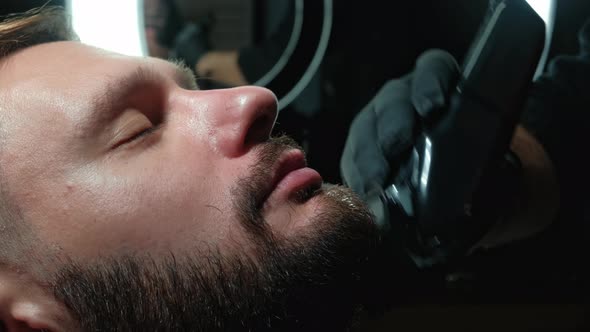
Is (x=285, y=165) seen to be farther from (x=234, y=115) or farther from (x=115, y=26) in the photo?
(x=115, y=26)

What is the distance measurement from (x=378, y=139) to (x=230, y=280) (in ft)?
1.03

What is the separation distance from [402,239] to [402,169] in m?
0.10

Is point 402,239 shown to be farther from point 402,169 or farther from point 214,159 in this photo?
point 214,159

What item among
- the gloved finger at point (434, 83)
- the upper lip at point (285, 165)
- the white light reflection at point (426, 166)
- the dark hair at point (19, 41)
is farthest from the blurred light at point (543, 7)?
the dark hair at point (19, 41)

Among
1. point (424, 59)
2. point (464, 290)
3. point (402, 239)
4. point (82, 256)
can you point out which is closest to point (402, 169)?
point (402, 239)

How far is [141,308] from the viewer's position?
660 millimetres

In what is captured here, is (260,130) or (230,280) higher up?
(260,130)

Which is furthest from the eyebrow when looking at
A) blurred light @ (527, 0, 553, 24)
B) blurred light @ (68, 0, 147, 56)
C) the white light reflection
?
blurred light @ (527, 0, 553, 24)

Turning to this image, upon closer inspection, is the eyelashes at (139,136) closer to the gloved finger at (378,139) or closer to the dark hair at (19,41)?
the dark hair at (19,41)

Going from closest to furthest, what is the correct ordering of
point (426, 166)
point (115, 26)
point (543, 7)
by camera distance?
point (426, 166), point (543, 7), point (115, 26)

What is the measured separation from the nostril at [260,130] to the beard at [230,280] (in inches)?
0.8

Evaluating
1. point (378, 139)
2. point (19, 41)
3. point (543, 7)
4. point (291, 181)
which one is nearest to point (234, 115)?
point (291, 181)

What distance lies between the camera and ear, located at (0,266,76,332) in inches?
25.0

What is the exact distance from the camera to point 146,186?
648mm
